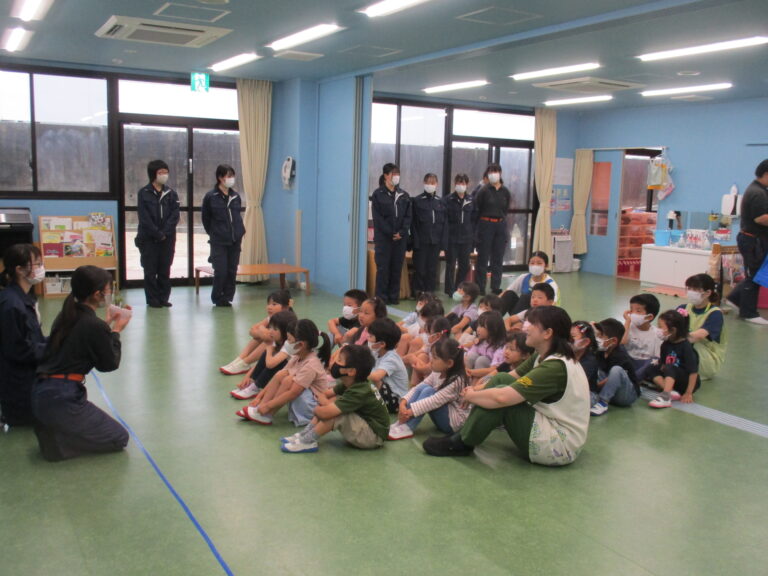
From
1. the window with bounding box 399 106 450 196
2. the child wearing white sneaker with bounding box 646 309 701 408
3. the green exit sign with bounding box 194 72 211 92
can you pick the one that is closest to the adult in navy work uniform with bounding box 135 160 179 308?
the green exit sign with bounding box 194 72 211 92

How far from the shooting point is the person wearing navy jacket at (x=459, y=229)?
30.5 feet

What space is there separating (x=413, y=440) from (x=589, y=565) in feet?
4.90

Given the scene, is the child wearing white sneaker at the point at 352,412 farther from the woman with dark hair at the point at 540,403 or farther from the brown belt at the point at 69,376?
the brown belt at the point at 69,376

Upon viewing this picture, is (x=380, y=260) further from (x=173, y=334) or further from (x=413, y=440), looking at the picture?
(x=413, y=440)

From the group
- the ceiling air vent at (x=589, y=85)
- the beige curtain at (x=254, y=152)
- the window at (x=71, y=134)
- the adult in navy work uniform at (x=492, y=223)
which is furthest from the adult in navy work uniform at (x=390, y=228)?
the window at (x=71, y=134)

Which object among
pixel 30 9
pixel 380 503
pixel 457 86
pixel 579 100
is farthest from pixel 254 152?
pixel 380 503

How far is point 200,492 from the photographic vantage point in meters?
3.46

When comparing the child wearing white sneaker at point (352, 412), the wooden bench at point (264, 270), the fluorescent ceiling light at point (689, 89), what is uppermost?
the fluorescent ceiling light at point (689, 89)

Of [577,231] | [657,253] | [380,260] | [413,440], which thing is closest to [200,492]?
[413,440]

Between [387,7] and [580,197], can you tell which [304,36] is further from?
[580,197]

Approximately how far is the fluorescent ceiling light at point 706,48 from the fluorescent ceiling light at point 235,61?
4.07 m

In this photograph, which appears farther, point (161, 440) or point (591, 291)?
point (591, 291)

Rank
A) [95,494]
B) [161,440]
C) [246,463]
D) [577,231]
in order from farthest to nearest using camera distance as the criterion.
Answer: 1. [577,231]
2. [161,440]
3. [246,463]
4. [95,494]

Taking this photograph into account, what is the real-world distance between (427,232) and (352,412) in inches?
207
